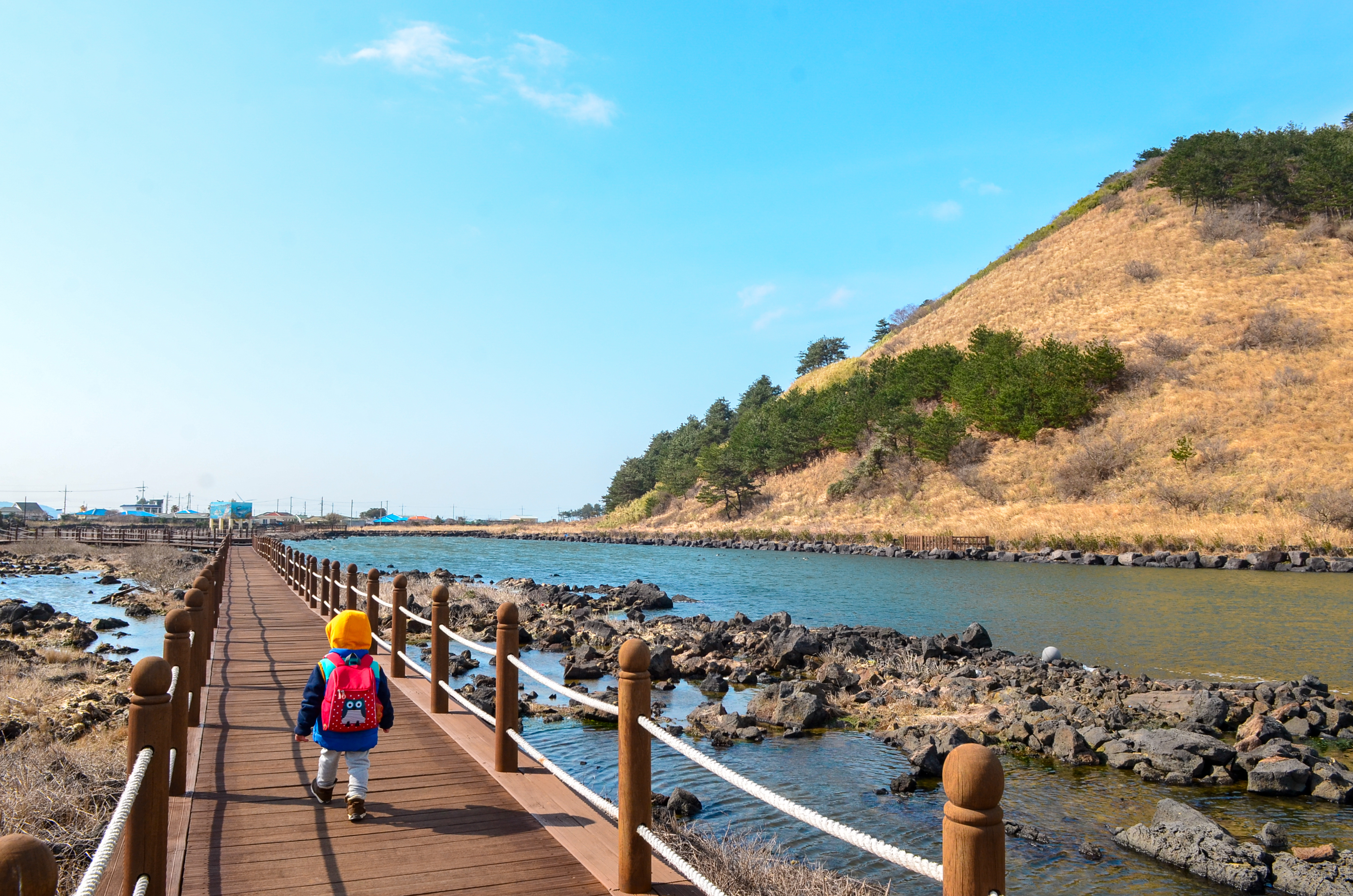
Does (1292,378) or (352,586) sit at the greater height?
(1292,378)

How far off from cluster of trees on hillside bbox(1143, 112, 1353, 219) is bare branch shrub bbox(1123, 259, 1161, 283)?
445 inches

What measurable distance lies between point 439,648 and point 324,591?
10378 mm

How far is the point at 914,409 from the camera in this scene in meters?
71.6

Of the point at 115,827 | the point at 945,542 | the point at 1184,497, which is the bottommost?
the point at 945,542

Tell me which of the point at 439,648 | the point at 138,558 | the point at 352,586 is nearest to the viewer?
the point at 439,648

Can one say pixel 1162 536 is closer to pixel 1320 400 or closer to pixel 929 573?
pixel 929 573

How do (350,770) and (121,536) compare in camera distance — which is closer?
(350,770)

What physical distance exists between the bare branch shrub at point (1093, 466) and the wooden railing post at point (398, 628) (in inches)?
1990

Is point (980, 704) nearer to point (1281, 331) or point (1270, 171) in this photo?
point (1281, 331)

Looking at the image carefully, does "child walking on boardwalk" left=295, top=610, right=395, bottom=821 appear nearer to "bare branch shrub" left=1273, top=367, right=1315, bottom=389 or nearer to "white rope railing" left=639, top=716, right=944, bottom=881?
"white rope railing" left=639, top=716, right=944, bottom=881

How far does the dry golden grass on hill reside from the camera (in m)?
45.8

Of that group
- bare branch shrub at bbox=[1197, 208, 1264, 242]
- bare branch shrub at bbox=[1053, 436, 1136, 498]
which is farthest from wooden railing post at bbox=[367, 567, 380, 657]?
bare branch shrub at bbox=[1197, 208, 1264, 242]

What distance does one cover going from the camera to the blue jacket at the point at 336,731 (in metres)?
6.07

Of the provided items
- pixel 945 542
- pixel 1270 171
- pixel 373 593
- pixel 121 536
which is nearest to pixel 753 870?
pixel 373 593
